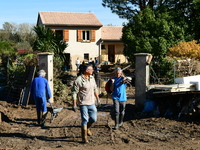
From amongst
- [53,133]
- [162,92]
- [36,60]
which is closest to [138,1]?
[36,60]

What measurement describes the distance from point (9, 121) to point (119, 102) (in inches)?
145

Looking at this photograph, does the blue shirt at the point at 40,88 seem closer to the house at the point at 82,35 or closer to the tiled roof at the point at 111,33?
the house at the point at 82,35

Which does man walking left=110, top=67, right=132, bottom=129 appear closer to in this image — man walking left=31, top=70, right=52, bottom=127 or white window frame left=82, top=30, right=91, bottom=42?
man walking left=31, top=70, right=52, bottom=127

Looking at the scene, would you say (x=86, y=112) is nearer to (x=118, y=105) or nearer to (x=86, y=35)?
(x=118, y=105)

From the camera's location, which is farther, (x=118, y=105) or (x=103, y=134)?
(x=118, y=105)

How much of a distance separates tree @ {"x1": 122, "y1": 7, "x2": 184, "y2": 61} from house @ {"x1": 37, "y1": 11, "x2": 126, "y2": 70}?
16.2 m

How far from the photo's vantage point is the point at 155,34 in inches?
810

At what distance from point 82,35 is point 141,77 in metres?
26.5

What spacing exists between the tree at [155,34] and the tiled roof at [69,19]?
16207 millimetres

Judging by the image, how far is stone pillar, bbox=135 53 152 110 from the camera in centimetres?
1088

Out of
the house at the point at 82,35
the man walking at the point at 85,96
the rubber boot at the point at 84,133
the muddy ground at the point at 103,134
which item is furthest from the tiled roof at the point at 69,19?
the rubber boot at the point at 84,133

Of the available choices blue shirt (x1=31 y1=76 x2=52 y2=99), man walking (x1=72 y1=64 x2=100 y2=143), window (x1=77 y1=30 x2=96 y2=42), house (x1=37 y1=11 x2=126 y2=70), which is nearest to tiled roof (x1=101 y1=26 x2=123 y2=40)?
house (x1=37 y1=11 x2=126 y2=70)

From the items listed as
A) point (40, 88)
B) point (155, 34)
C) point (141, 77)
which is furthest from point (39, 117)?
point (155, 34)

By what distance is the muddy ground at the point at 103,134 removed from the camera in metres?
6.98
